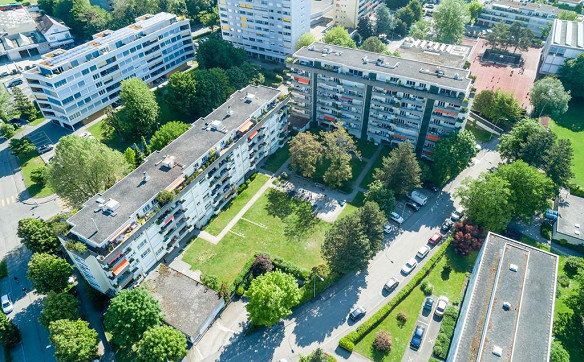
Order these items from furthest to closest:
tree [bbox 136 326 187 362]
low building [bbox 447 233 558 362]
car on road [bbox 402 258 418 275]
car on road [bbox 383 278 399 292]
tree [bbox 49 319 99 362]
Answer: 1. car on road [bbox 402 258 418 275]
2. car on road [bbox 383 278 399 292]
3. tree [bbox 49 319 99 362]
4. tree [bbox 136 326 187 362]
5. low building [bbox 447 233 558 362]

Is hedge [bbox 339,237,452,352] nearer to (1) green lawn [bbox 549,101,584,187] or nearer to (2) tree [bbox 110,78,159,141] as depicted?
(1) green lawn [bbox 549,101,584,187]

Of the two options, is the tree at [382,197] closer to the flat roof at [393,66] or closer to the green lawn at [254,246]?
the green lawn at [254,246]

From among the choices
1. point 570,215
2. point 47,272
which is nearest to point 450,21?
point 570,215

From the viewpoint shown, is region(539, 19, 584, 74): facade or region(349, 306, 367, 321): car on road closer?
region(349, 306, 367, 321): car on road

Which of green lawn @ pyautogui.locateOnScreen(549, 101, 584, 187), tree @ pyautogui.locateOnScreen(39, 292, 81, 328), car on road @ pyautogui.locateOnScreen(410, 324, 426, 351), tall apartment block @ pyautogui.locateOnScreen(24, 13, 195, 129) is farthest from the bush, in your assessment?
tall apartment block @ pyautogui.locateOnScreen(24, 13, 195, 129)

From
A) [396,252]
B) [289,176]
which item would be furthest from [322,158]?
[396,252]

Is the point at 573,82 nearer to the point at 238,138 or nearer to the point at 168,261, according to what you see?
the point at 238,138
